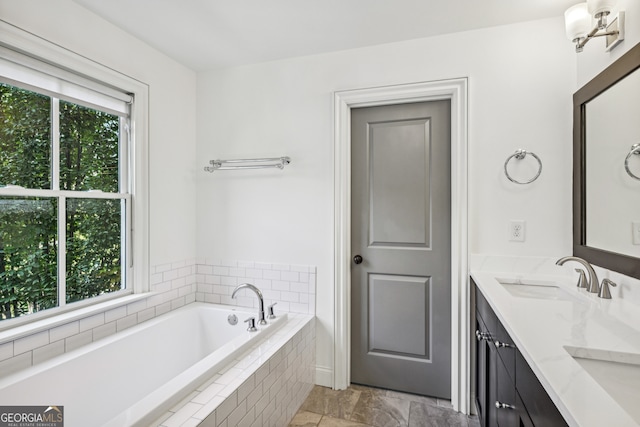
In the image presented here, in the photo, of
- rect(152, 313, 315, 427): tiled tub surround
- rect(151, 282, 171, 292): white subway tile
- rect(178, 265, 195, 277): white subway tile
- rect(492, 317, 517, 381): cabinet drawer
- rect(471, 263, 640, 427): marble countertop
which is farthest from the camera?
rect(178, 265, 195, 277): white subway tile

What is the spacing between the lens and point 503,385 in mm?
1277

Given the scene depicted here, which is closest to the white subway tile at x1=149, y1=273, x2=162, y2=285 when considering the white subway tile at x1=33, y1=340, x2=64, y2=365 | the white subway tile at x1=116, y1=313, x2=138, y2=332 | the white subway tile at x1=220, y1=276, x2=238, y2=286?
the white subway tile at x1=116, y1=313, x2=138, y2=332

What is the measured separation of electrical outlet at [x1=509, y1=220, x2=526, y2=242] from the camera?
1.91 metres

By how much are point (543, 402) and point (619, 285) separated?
37.1 inches

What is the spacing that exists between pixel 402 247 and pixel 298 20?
1.59 m

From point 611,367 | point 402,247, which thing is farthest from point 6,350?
point 611,367

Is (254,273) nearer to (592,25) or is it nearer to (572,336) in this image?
(572,336)

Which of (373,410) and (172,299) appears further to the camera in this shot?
(172,299)

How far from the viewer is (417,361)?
221 centimetres

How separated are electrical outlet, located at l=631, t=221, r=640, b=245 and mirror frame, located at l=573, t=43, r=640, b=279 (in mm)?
70

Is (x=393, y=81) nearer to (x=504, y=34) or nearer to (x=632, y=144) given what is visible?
(x=504, y=34)

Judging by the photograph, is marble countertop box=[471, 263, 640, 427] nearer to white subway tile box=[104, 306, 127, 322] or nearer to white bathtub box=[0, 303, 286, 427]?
white bathtub box=[0, 303, 286, 427]

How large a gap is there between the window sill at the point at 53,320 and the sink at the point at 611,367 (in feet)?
7.13

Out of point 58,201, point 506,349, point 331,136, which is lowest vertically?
point 506,349
